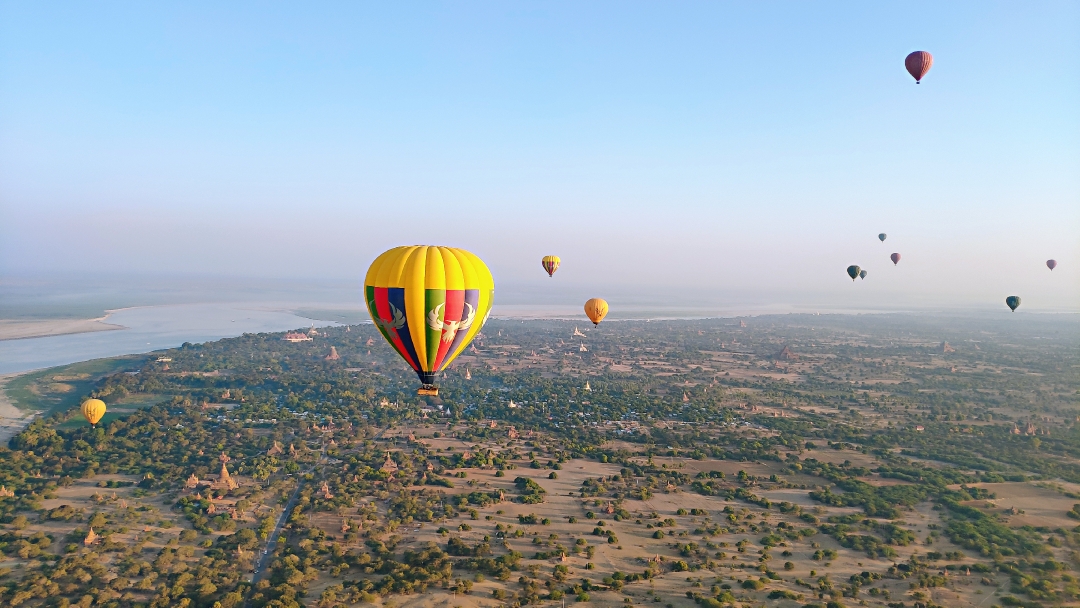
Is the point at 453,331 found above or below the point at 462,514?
above

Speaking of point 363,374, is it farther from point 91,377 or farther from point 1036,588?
point 1036,588

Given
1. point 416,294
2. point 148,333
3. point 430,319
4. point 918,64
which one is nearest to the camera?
point 416,294

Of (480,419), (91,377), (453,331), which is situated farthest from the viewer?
(91,377)

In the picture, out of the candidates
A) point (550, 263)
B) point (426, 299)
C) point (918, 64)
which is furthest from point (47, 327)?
point (918, 64)

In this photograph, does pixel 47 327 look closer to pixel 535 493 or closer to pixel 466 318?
pixel 535 493

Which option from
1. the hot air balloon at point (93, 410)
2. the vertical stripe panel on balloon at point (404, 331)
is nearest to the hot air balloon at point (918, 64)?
the vertical stripe panel on balloon at point (404, 331)

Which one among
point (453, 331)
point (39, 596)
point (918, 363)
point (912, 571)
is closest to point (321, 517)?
point (39, 596)

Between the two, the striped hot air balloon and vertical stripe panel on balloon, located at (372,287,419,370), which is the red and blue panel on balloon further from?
the striped hot air balloon
